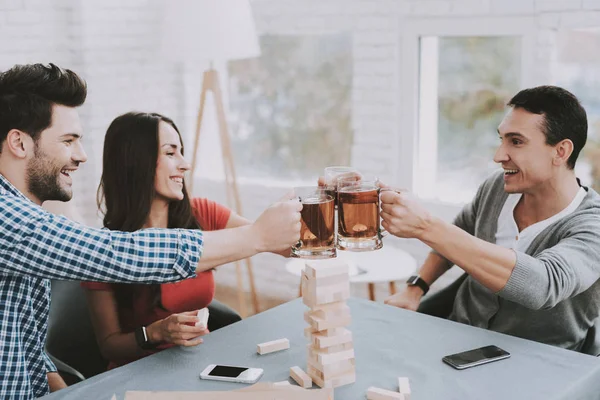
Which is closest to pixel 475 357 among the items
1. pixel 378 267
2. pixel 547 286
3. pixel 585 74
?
pixel 547 286

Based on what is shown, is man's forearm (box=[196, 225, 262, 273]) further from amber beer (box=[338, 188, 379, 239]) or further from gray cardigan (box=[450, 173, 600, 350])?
gray cardigan (box=[450, 173, 600, 350])

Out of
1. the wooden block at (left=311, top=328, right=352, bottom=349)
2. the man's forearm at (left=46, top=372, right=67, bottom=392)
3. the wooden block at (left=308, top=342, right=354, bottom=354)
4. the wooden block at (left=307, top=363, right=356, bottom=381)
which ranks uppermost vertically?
the wooden block at (left=311, top=328, right=352, bottom=349)

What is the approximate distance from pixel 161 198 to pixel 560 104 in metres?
1.30

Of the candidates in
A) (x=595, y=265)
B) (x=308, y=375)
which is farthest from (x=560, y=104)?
(x=308, y=375)

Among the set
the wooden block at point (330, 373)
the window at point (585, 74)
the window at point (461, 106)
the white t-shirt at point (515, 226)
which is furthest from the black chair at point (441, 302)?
the window at point (461, 106)

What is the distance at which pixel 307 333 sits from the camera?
5.25 ft

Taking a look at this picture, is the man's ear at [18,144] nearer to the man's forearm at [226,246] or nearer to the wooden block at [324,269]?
the man's forearm at [226,246]

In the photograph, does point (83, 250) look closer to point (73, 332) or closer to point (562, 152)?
point (73, 332)

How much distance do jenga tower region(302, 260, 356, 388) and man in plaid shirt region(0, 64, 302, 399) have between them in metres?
0.17

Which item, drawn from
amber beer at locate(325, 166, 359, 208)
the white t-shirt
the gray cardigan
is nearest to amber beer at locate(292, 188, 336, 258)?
amber beer at locate(325, 166, 359, 208)

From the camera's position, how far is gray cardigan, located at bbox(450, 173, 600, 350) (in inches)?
72.3

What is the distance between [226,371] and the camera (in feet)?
5.41

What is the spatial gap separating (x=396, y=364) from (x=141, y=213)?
1012 mm

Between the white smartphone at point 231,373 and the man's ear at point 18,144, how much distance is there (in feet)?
2.39
